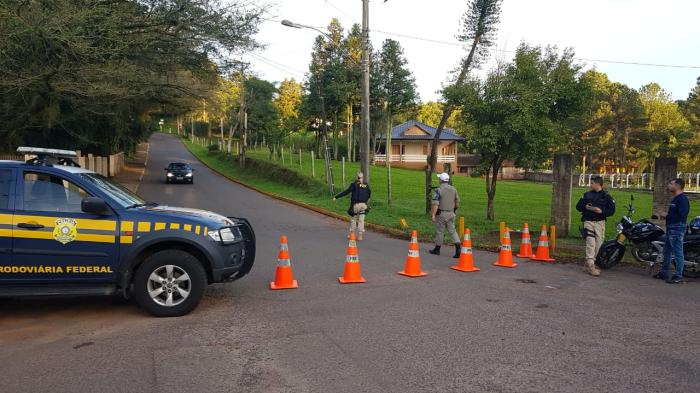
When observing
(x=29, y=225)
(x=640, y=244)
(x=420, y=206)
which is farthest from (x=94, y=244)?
(x=420, y=206)

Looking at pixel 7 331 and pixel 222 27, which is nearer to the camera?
pixel 7 331

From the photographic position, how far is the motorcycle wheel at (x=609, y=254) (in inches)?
390

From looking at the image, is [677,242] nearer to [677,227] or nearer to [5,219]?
[677,227]

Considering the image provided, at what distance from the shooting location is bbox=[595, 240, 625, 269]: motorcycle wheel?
991cm

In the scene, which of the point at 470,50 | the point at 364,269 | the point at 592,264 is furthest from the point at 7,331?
the point at 470,50

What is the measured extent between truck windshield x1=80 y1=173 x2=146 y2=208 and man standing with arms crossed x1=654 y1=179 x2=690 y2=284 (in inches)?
323

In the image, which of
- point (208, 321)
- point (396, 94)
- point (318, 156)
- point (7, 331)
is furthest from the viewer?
point (318, 156)

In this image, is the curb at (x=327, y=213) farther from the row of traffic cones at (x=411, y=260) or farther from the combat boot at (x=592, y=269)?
the combat boot at (x=592, y=269)

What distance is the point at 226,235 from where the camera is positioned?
6.71 metres

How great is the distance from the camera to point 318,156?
190 feet

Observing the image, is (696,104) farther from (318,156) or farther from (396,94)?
(318,156)

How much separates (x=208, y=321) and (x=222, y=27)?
512 inches

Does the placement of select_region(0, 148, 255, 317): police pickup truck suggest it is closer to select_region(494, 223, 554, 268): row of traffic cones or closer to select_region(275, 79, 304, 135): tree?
select_region(494, 223, 554, 268): row of traffic cones

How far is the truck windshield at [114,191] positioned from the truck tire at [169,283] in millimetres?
865
